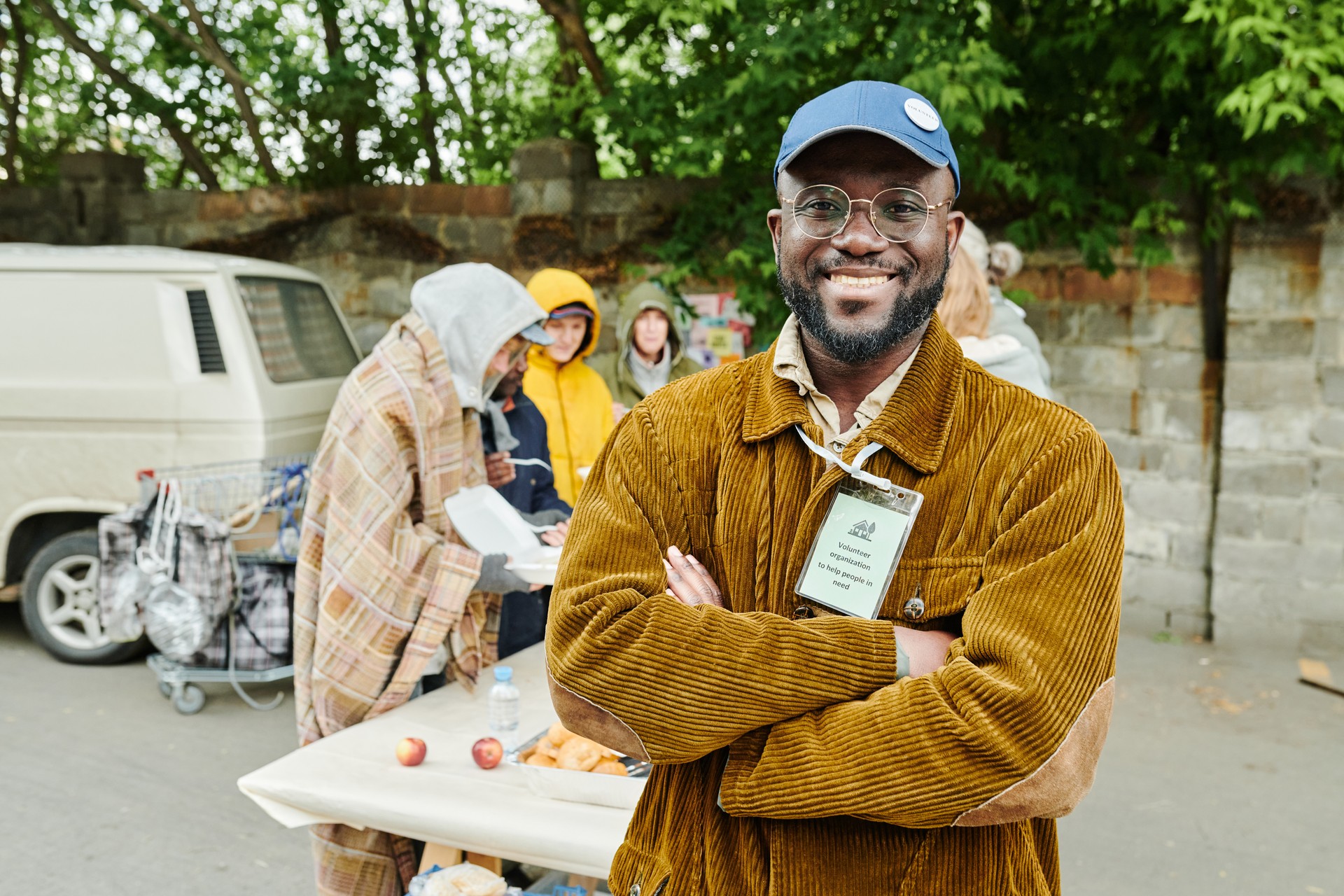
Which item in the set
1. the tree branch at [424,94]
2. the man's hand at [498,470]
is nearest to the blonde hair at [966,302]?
the man's hand at [498,470]

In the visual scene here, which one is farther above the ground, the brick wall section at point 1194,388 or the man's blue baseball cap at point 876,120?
the man's blue baseball cap at point 876,120

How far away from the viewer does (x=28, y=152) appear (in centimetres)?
981

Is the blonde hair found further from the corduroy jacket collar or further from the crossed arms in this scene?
the crossed arms

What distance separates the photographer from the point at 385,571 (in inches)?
111

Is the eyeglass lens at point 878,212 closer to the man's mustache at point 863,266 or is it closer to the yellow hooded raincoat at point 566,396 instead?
the man's mustache at point 863,266

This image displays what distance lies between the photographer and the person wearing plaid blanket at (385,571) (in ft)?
9.14

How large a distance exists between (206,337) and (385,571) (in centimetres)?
359

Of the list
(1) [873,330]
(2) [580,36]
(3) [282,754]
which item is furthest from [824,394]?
(2) [580,36]

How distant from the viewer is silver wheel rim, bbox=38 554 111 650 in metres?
5.81

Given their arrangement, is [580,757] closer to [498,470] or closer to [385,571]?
[385,571]

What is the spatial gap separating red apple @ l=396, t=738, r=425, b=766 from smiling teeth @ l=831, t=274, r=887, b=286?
1551 millimetres

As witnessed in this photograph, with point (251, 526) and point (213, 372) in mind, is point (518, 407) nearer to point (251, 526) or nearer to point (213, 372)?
point (251, 526)

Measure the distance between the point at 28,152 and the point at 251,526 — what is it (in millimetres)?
6664

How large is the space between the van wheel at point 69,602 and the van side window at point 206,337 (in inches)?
44.3
